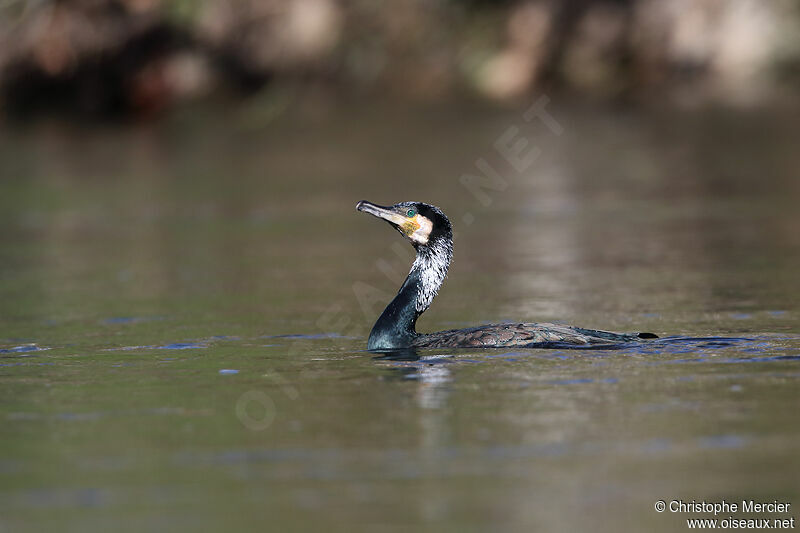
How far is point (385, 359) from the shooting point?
35.1 ft

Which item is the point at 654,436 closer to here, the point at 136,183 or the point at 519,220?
the point at 519,220

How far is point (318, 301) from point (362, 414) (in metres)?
5.12

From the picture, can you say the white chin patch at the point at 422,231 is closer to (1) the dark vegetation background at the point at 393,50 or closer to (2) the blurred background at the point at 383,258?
(2) the blurred background at the point at 383,258

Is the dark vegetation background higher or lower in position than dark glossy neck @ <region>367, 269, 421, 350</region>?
higher

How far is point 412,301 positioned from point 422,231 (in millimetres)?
557

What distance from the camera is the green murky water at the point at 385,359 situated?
23.2 ft

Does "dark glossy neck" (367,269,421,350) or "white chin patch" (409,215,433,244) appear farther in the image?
"white chin patch" (409,215,433,244)

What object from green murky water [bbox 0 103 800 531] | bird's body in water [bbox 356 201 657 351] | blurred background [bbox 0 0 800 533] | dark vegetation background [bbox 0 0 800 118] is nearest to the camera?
green murky water [bbox 0 103 800 531]

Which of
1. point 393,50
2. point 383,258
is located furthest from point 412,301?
point 393,50

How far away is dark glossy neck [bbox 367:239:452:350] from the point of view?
11.2 m

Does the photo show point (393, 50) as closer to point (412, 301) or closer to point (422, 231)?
point (422, 231)

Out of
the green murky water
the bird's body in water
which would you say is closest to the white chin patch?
the bird's body in water

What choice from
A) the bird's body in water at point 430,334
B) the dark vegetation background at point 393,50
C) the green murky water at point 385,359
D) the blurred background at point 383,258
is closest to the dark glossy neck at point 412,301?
the bird's body in water at point 430,334

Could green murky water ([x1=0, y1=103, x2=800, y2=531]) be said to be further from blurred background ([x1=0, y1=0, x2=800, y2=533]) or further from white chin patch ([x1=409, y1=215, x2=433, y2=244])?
white chin patch ([x1=409, y1=215, x2=433, y2=244])
